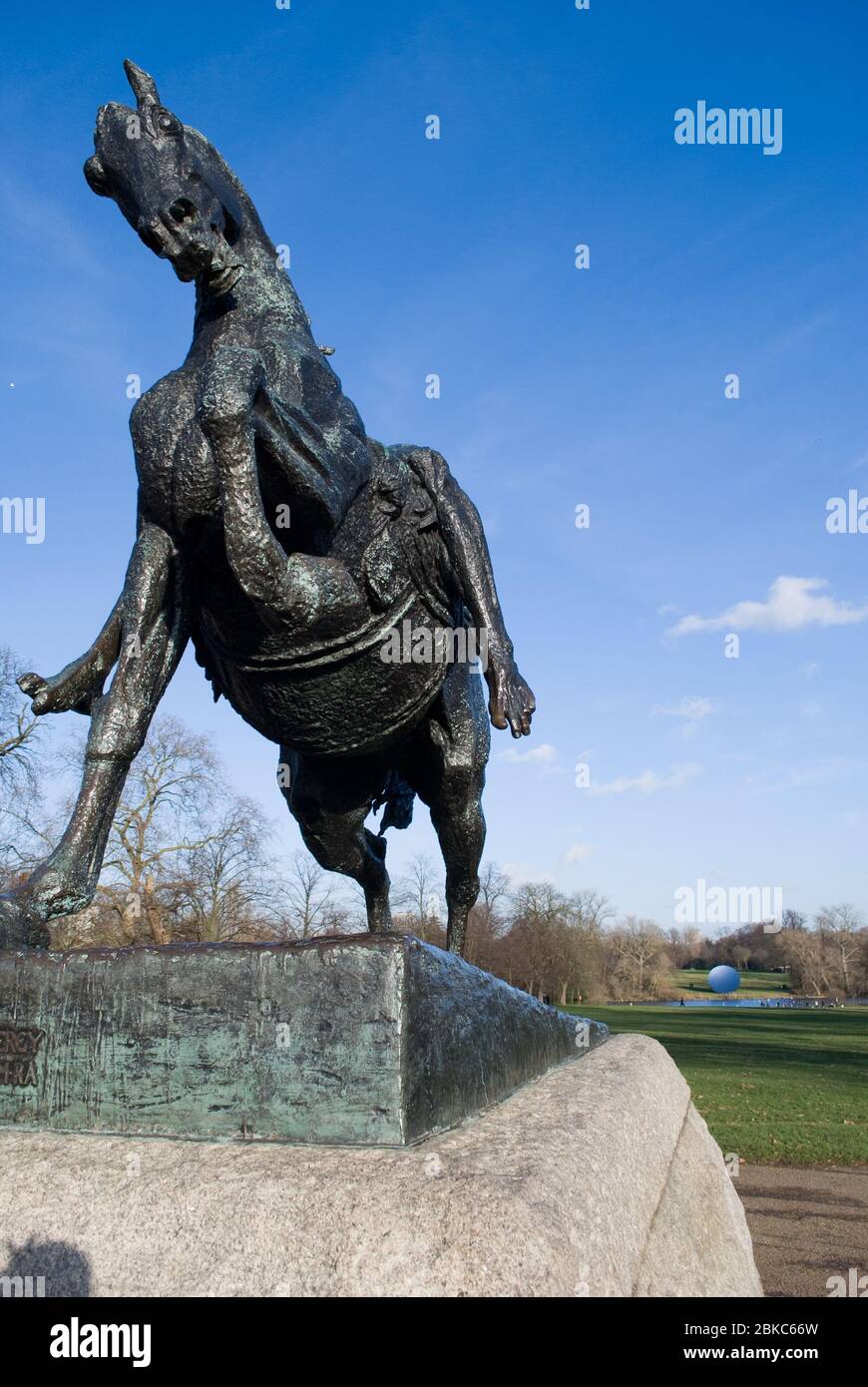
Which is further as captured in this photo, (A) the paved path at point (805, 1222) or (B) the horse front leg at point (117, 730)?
(A) the paved path at point (805, 1222)

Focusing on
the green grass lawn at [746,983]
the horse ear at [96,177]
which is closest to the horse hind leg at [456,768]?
the horse ear at [96,177]

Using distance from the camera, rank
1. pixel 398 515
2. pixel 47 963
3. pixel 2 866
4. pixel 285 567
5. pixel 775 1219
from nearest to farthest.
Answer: pixel 47 963 → pixel 285 567 → pixel 398 515 → pixel 775 1219 → pixel 2 866

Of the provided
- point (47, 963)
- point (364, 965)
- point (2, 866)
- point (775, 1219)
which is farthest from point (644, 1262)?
point (2, 866)

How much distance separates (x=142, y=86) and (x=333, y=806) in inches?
94.2

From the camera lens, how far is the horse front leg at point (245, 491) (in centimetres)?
263

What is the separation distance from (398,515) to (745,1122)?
10.4 m

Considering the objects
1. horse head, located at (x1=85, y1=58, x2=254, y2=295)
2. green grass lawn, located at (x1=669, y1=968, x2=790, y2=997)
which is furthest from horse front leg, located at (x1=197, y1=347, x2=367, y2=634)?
green grass lawn, located at (x1=669, y1=968, x2=790, y2=997)

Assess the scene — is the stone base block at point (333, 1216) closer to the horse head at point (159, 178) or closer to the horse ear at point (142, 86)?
the horse head at point (159, 178)

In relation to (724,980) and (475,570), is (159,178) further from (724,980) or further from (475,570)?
(724,980)

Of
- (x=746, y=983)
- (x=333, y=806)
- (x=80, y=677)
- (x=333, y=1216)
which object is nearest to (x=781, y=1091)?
(x=333, y=806)

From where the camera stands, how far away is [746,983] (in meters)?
94.3

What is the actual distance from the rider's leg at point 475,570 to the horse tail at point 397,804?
0.94 m

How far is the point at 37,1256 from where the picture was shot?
1.70 meters

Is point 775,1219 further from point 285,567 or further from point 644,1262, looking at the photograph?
point 285,567
